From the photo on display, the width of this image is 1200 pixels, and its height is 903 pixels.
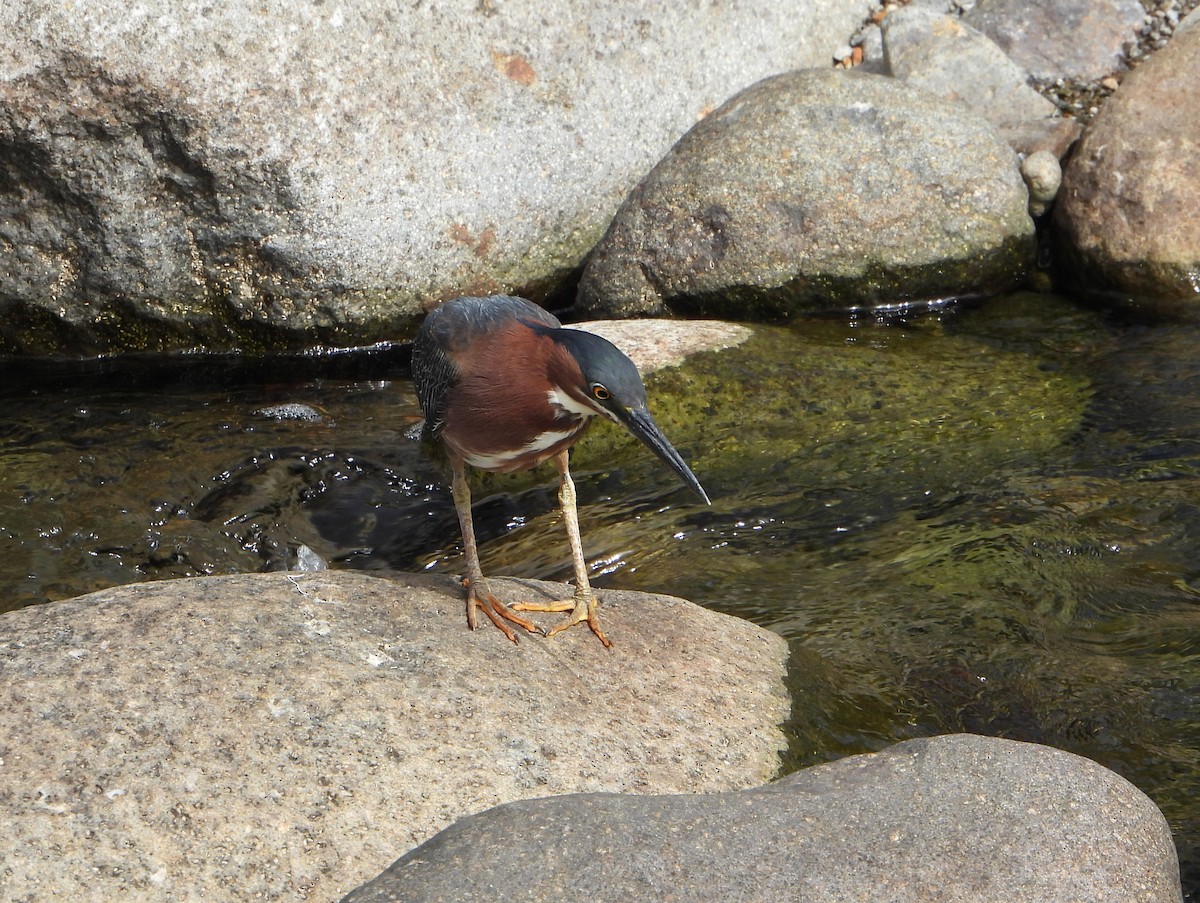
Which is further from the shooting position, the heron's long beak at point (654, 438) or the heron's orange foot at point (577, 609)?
the heron's orange foot at point (577, 609)

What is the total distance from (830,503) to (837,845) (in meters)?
2.80

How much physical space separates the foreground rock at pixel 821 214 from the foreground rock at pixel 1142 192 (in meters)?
0.35

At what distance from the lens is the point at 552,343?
11.7 feet

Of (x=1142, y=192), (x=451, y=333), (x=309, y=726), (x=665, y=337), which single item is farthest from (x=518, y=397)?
(x=1142, y=192)

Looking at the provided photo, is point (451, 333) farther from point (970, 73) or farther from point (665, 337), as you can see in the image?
point (970, 73)

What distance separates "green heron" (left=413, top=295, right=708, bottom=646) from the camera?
3.35m

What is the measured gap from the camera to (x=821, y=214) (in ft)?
23.0

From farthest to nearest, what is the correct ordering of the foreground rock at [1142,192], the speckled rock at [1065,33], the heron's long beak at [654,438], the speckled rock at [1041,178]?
the speckled rock at [1065,33]
the speckled rock at [1041,178]
the foreground rock at [1142,192]
the heron's long beak at [654,438]

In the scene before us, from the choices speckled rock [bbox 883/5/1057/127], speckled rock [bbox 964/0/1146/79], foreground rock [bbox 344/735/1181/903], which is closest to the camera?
foreground rock [bbox 344/735/1181/903]

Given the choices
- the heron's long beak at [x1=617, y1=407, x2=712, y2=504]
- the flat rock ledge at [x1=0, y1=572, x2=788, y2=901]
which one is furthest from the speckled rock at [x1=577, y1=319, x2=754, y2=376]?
the heron's long beak at [x1=617, y1=407, x2=712, y2=504]

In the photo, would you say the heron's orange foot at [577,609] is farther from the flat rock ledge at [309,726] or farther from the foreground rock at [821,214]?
the foreground rock at [821,214]

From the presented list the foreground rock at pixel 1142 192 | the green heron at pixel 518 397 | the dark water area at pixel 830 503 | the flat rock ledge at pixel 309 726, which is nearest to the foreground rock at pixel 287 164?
the dark water area at pixel 830 503

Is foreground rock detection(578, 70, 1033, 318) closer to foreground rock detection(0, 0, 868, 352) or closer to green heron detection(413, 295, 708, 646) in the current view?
foreground rock detection(0, 0, 868, 352)

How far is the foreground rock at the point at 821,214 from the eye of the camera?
23.0ft
